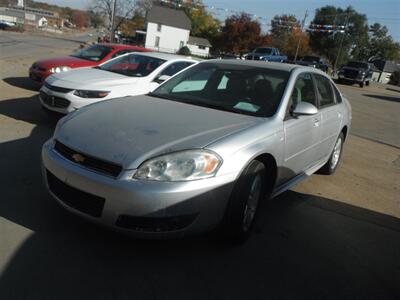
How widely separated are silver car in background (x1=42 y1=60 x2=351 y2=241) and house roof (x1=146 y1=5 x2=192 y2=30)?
6520 cm

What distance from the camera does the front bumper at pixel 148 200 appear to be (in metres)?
2.76

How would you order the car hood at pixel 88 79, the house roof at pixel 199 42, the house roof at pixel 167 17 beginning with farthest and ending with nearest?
the house roof at pixel 199 42 < the house roof at pixel 167 17 < the car hood at pixel 88 79

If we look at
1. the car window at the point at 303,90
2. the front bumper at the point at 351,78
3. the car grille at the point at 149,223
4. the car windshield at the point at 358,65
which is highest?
the car window at the point at 303,90

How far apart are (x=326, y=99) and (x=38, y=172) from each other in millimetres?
3641

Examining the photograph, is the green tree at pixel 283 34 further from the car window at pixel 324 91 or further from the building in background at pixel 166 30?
the car window at pixel 324 91

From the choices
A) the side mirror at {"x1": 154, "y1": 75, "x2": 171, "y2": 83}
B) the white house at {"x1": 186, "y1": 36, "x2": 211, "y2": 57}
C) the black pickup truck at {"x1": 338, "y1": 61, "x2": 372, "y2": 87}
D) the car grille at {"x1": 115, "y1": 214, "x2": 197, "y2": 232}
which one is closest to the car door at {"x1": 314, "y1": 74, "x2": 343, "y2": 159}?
the car grille at {"x1": 115, "y1": 214, "x2": 197, "y2": 232}

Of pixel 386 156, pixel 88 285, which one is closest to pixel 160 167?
pixel 88 285

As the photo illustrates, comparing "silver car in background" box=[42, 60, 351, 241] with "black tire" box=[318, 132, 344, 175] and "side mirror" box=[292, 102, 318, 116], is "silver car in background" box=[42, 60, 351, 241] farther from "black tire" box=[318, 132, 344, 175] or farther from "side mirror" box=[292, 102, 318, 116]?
"black tire" box=[318, 132, 344, 175]

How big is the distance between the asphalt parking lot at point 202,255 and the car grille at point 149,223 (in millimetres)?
321

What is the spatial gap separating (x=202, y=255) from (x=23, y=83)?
9301 millimetres

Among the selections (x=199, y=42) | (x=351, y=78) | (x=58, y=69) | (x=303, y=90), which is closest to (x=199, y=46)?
(x=199, y=42)

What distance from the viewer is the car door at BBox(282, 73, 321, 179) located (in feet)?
13.0

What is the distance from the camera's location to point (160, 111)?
3.75 m

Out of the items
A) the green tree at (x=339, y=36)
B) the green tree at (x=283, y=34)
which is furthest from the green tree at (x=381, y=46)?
the green tree at (x=283, y=34)
